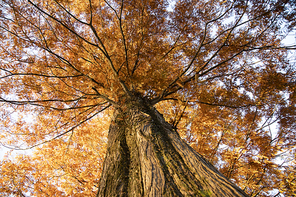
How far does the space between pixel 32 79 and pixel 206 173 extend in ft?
14.5

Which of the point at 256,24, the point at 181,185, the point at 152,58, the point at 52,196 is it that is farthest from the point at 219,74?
the point at 52,196

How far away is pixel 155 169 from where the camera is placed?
1.56 meters

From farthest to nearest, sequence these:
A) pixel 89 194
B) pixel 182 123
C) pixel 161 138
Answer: pixel 182 123 < pixel 89 194 < pixel 161 138

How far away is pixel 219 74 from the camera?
430 cm

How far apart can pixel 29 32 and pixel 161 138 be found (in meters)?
3.93

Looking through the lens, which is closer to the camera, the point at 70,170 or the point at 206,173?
Answer: the point at 206,173

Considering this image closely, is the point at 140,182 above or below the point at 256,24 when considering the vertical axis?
below

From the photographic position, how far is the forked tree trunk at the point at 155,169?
4.41 feet

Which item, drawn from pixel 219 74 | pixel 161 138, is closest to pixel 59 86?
pixel 161 138

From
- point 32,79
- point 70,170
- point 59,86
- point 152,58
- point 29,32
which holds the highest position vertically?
point 152,58

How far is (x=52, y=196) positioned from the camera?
5289 millimetres

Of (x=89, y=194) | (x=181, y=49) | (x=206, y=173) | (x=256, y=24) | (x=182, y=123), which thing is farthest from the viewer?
(x=182, y=123)

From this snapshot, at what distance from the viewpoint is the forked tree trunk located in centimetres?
134

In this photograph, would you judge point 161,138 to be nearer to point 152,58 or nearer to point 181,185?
point 181,185
